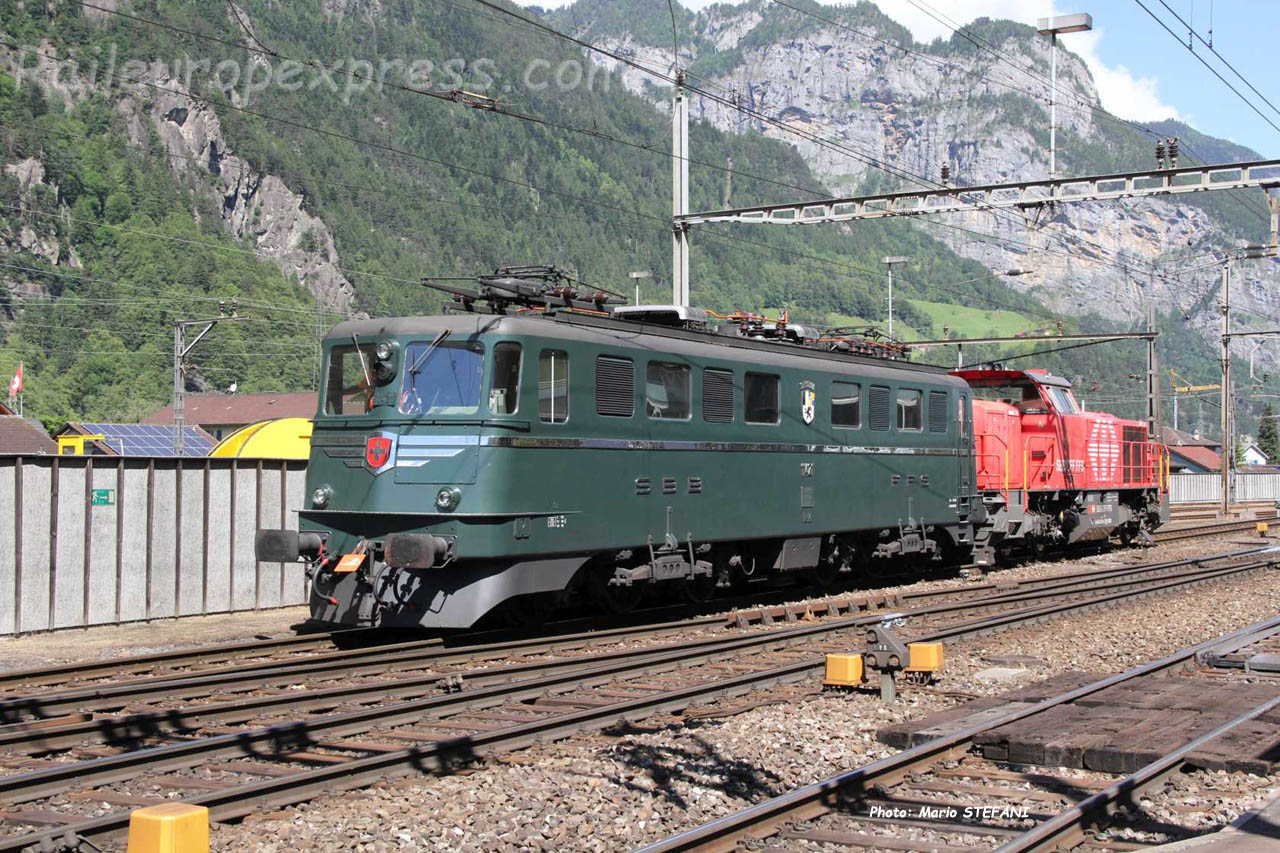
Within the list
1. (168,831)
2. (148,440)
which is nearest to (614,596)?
(168,831)

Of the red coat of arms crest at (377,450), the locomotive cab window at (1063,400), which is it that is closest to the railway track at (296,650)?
the red coat of arms crest at (377,450)

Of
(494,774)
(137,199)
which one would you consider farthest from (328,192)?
(494,774)

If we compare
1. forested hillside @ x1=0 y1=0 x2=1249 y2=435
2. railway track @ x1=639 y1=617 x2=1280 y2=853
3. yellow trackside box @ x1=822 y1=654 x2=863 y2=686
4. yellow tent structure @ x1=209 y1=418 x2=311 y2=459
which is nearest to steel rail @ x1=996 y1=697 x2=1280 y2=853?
railway track @ x1=639 y1=617 x2=1280 y2=853

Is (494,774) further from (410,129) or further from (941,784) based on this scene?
(410,129)

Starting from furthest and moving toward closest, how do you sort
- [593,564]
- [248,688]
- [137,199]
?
[137,199], [593,564], [248,688]

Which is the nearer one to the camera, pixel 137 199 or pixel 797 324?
pixel 797 324

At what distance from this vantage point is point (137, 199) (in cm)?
14638

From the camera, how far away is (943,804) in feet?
25.6

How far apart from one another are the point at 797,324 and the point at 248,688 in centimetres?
1021

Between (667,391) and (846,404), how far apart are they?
4507mm

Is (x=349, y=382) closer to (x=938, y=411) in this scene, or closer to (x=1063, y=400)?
(x=938, y=411)

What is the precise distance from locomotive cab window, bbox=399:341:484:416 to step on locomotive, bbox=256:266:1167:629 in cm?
2

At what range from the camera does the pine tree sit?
149250mm

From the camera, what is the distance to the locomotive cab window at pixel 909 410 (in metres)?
20.6
